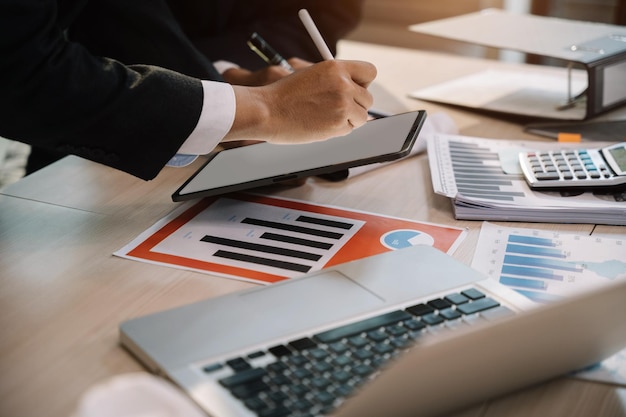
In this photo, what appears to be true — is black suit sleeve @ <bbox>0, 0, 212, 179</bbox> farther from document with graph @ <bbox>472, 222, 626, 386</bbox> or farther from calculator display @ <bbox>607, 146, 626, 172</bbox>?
calculator display @ <bbox>607, 146, 626, 172</bbox>

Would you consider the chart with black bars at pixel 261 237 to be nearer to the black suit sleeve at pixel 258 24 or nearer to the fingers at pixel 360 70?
the fingers at pixel 360 70

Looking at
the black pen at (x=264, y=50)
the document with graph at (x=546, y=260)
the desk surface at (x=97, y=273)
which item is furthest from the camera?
the black pen at (x=264, y=50)

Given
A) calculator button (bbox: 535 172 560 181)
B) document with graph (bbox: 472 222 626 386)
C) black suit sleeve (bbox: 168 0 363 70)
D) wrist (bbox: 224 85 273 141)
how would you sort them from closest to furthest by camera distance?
1. document with graph (bbox: 472 222 626 386)
2. wrist (bbox: 224 85 273 141)
3. calculator button (bbox: 535 172 560 181)
4. black suit sleeve (bbox: 168 0 363 70)

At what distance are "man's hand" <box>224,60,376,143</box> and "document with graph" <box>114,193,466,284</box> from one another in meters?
0.10

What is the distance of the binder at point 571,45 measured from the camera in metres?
1.37

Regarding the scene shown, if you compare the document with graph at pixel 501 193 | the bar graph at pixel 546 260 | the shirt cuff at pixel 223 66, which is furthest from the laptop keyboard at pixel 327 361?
the shirt cuff at pixel 223 66

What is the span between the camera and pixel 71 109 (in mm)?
880

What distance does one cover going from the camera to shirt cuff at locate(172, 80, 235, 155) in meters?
0.94

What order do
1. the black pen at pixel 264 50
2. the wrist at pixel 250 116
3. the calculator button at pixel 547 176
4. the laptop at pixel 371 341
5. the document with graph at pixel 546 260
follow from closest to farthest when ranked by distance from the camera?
1. the laptop at pixel 371 341
2. the document with graph at pixel 546 260
3. the wrist at pixel 250 116
4. the calculator button at pixel 547 176
5. the black pen at pixel 264 50

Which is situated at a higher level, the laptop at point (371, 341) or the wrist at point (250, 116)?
the wrist at point (250, 116)

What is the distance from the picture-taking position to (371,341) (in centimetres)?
66

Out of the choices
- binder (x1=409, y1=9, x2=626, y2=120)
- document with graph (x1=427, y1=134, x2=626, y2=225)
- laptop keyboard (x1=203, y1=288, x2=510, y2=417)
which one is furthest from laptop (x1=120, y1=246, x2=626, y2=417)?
binder (x1=409, y1=9, x2=626, y2=120)

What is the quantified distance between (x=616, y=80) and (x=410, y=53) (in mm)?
606

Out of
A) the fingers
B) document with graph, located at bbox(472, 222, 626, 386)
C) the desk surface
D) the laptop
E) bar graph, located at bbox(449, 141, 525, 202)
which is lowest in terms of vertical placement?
the desk surface
